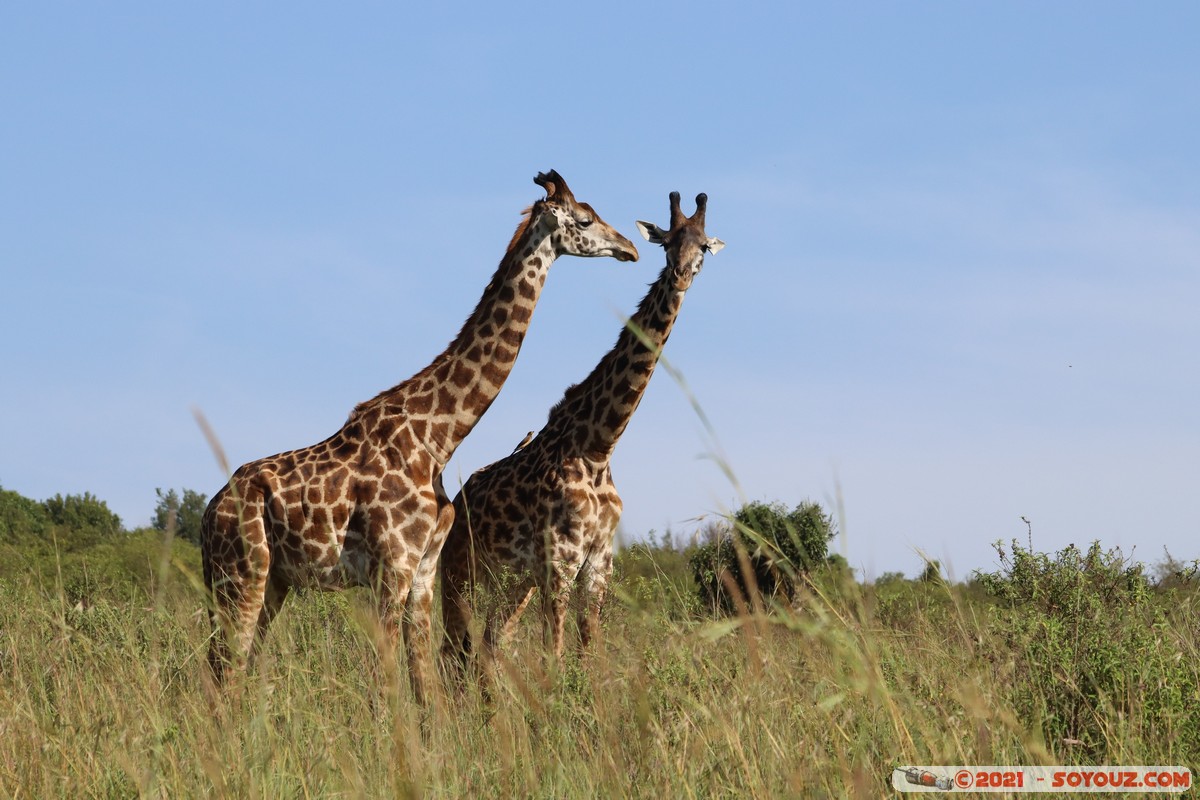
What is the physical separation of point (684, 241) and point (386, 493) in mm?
3042

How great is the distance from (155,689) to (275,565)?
228 cm

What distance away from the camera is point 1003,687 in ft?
20.2

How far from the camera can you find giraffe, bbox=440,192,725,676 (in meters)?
8.62

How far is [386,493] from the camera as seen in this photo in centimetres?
812

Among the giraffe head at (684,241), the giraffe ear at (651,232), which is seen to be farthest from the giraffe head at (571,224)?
the giraffe ear at (651,232)

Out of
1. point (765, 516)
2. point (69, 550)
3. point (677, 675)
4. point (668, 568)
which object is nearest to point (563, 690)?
point (677, 675)

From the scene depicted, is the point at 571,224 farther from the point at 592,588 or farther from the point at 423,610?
the point at 423,610

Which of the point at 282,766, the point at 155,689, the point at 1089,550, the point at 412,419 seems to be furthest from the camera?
the point at 412,419

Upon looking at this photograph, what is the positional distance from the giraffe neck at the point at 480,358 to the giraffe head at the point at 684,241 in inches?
38.4

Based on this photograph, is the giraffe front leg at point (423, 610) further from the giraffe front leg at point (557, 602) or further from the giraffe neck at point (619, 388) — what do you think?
the giraffe neck at point (619, 388)

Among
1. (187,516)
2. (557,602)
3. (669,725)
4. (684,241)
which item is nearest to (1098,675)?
(669,725)

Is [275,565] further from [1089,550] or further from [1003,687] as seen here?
[1089,550]

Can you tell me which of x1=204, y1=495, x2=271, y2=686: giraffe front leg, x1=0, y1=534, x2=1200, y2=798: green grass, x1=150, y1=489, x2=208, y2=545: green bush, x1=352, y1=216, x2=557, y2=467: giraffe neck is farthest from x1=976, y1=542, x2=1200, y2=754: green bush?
x1=150, y1=489, x2=208, y2=545: green bush

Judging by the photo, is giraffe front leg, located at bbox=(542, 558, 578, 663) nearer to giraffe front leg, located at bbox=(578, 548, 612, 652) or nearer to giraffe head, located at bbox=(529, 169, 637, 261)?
giraffe front leg, located at bbox=(578, 548, 612, 652)
